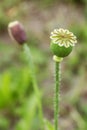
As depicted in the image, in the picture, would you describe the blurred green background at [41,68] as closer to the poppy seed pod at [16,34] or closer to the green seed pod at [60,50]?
the poppy seed pod at [16,34]

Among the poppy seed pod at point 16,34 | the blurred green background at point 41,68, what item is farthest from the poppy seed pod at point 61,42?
the blurred green background at point 41,68

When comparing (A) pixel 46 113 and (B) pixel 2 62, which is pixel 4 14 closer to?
(B) pixel 2 62

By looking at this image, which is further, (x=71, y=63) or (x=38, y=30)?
(x=38, y=30)

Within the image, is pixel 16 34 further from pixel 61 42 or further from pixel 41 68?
pixel 41 68

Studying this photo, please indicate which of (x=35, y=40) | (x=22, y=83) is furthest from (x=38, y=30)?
(x=22, y=83)

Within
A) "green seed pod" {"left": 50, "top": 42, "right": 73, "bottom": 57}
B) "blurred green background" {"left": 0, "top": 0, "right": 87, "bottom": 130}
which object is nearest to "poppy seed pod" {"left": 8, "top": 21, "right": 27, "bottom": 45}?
"green seed pod" {"left": 50, "top": 42, "right": 73, "bottom": 57}

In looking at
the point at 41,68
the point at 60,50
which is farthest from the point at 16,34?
the point at 41,68
